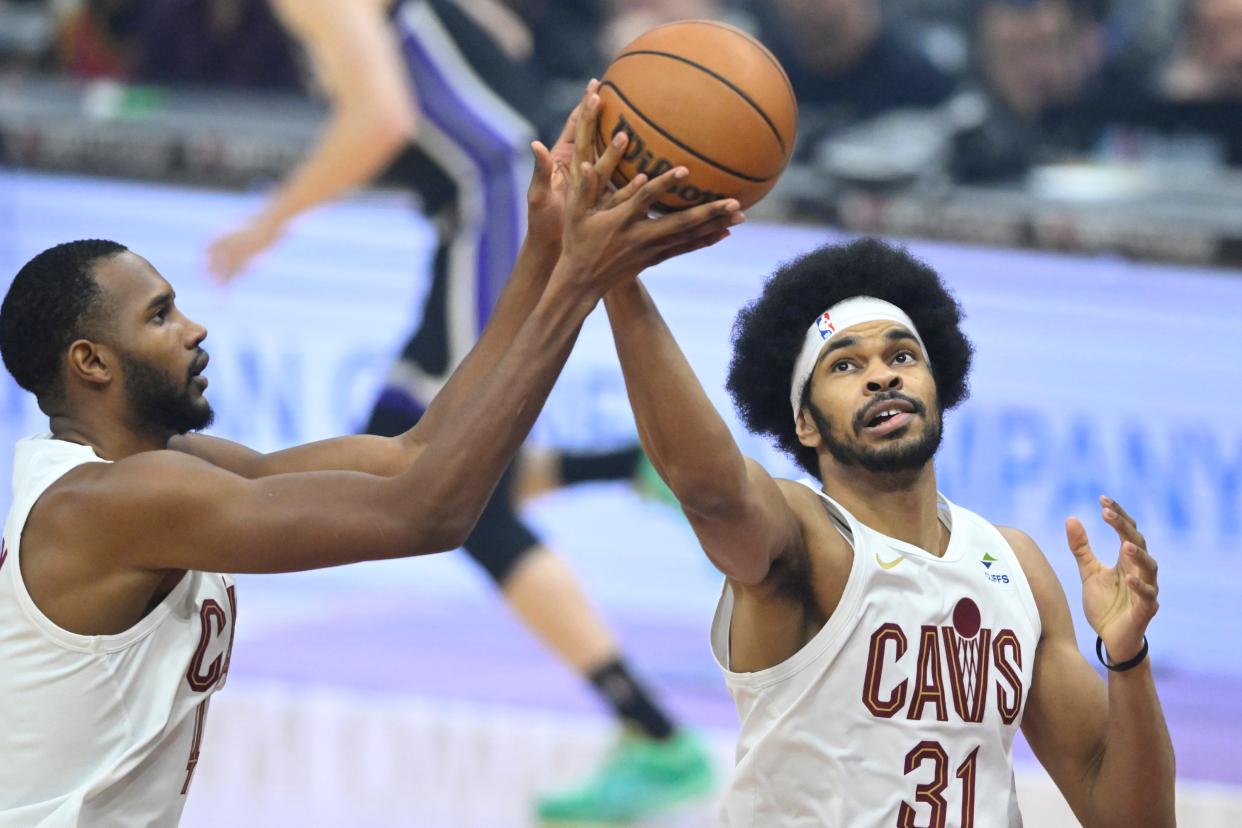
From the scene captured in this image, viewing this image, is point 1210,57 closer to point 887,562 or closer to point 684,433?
point 887,562

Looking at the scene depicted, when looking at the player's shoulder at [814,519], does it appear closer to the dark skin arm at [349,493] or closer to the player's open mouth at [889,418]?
the player's open mouth at [889,418]

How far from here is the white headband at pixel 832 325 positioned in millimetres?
3041

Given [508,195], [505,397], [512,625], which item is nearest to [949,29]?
[508,195]

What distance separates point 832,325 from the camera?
3.05m

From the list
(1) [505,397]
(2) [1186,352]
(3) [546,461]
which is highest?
(2) [1186,352]

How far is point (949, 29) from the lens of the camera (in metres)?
5.88

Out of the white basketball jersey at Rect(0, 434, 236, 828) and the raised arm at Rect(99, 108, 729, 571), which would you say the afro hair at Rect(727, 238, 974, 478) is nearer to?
the raised arm at Rect(99, 108, 729, 571)

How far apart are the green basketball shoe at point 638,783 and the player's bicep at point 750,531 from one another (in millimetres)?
3316

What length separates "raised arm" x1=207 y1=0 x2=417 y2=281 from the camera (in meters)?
6.08

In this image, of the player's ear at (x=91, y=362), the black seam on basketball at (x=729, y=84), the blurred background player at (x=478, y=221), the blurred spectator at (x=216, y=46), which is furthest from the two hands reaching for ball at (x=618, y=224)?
the blurred spectator at (x=216, y=46)

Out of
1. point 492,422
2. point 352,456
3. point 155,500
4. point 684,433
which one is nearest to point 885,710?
point 684,433

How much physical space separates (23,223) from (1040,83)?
13.4 feet

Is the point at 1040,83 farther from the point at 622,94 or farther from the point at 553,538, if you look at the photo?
the point at 622,94

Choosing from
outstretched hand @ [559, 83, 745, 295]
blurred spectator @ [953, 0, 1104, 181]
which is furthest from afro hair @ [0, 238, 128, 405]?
Answer: blurred spectator @ [953, 0, 1104, 181]
